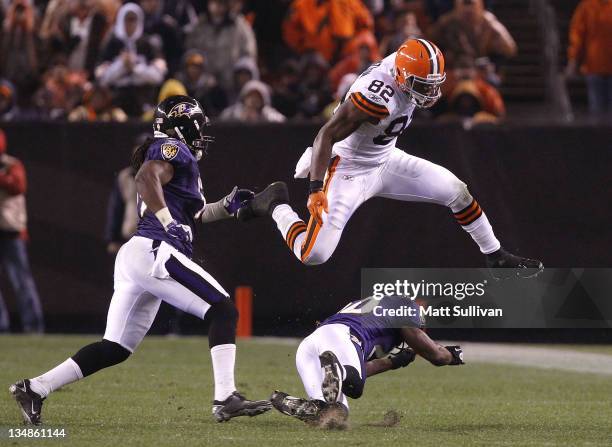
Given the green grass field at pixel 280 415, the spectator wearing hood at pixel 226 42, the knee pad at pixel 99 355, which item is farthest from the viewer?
the spectator wearing hood at pixel 226 42

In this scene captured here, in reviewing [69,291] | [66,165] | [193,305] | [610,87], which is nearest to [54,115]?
[66,165]

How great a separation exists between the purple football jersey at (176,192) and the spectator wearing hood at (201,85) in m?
7.17

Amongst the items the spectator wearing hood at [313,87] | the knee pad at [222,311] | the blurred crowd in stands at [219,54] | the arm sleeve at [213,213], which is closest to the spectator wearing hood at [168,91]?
the blurred crowd in stands at [219,54]

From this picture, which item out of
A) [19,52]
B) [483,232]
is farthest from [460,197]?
[19,52]

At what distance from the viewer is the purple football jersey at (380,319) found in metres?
7.36

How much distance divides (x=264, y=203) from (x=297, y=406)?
179 cm

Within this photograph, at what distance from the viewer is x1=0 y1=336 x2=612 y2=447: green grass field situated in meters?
6.78

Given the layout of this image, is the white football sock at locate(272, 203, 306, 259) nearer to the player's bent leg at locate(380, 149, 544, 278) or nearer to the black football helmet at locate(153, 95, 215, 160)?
the player's bent leg at locate(380, 149, 544, 278)

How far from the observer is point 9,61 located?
15.7 m

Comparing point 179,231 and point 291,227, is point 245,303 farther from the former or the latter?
point 179,231

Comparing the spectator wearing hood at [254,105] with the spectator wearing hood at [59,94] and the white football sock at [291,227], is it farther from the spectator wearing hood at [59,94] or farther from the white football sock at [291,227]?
the white football sock at [291,227]

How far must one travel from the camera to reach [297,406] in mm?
6977

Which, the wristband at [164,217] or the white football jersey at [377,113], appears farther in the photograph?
the white football jersey at [377,113]

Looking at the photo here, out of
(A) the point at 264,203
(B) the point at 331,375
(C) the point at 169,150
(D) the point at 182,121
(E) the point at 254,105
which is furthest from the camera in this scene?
(E) the point at 254,105
